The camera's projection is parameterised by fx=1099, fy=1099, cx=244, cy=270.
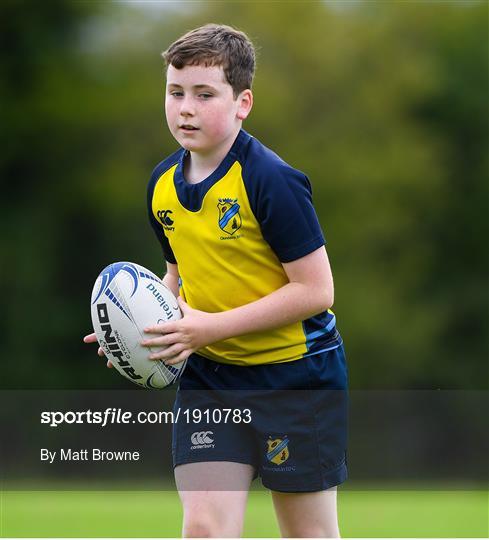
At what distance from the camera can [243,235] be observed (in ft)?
11.6

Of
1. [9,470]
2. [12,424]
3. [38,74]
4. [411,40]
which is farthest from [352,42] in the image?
[9,470]

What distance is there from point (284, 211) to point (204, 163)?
356mm

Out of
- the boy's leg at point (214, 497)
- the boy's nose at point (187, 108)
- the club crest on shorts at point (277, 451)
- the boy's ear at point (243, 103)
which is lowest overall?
the boy's leg at point (214, 497)

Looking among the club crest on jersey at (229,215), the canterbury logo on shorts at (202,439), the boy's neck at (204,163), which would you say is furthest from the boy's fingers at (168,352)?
the boy's neck at (204,163)

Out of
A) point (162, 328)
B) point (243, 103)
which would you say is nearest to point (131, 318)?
point (162, 328)

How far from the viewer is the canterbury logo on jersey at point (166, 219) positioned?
3.66 metres

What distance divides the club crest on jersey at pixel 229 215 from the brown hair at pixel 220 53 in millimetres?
355

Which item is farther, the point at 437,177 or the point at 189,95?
the point at 437,177

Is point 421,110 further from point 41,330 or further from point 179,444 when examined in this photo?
point 179,444

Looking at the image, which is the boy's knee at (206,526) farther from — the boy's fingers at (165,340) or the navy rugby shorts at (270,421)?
the boy's fingers at (165,340)

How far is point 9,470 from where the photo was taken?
13.4m

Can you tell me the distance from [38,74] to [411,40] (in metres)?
6.71

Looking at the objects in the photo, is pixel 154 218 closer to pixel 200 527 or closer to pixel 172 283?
pixel 172 283

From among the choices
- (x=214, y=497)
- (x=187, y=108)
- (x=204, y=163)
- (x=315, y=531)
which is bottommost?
(x=315, y=531)
